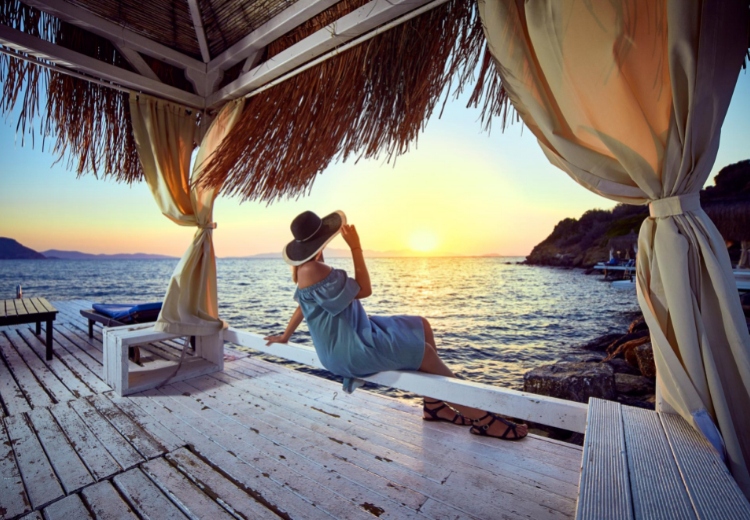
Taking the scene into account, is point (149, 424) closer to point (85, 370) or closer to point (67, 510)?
point (67, 510)

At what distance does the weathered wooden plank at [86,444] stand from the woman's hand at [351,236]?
1264 millimetres

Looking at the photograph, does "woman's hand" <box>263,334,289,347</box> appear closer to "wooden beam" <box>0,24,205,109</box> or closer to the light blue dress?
the light blue dress

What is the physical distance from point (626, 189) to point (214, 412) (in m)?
2.04

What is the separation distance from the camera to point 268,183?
2.39 meters

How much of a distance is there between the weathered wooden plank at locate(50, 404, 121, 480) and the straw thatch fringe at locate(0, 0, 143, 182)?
1.62 m

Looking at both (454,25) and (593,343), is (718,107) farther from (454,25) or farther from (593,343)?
(593,343)

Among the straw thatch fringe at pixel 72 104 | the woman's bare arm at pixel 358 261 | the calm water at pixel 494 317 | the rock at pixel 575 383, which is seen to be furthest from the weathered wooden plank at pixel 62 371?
the calm water at pixel 494 317

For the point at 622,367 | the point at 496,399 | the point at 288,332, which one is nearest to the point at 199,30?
the point at 288,332

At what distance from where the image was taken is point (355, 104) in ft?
6.09

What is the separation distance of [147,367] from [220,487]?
1.77m

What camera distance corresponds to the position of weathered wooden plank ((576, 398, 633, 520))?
0.59m

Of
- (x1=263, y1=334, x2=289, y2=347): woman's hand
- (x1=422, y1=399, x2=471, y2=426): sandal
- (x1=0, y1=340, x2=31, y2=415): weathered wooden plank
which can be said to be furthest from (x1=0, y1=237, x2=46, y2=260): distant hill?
(x1=422, y1=399, x2=471, y2=426): sandal

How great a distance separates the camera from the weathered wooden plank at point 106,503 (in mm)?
1091

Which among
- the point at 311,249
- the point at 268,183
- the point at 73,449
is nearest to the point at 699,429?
the point at 311,249
